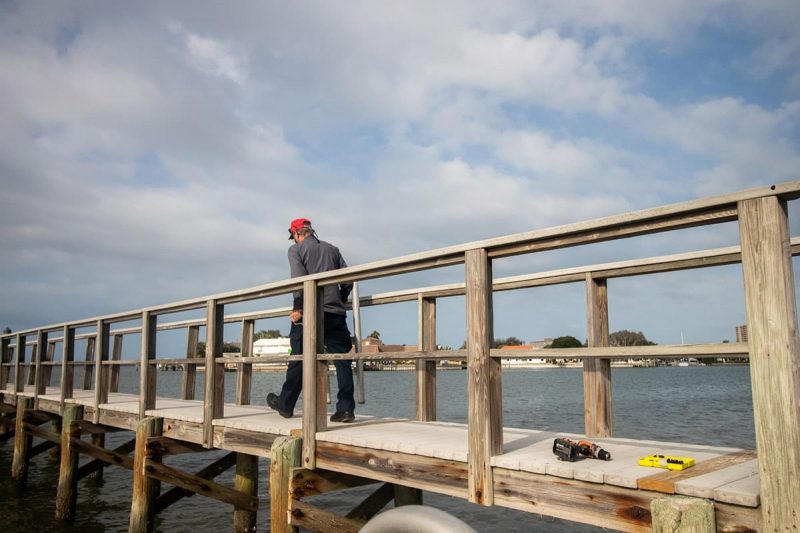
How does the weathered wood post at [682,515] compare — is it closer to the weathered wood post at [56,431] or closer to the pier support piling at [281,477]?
the pier support piling at [281,477]

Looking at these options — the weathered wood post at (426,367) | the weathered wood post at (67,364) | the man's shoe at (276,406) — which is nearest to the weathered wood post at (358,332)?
the weathered wood post at (426,367)

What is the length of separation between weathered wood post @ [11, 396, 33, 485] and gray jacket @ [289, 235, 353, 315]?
896cm

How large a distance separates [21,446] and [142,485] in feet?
22.4

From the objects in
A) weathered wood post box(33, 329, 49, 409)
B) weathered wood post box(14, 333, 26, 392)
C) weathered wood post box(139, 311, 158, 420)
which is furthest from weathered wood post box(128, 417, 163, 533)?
weathered wood post box(14, 333, 26, 392)

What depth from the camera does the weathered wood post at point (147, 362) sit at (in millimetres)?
7992

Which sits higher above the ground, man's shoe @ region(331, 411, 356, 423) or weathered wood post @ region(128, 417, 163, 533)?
man's shoe @ region(331, 411, 356, 423)

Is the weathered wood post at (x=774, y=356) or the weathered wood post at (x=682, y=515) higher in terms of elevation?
the weathered wood post at (x=774, y=356)

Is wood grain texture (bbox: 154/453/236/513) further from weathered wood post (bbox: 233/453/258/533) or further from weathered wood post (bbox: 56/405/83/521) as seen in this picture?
weathered wood post (bbox: 56/405/83/521)

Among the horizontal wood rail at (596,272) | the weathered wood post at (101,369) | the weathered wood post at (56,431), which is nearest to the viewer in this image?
the horizontal wood rail at (596,272)

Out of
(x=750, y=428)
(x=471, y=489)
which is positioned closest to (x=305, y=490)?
(x=471, y=489)

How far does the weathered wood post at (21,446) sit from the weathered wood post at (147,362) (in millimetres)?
6082

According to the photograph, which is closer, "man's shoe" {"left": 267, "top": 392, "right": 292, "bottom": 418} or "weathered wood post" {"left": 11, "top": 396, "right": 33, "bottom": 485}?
"man's shoe" {"left": 267, "top": 392, "right": 292, "bottom": 418}

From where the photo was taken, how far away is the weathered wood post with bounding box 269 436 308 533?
5289mm

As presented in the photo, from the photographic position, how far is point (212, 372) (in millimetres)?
6695
